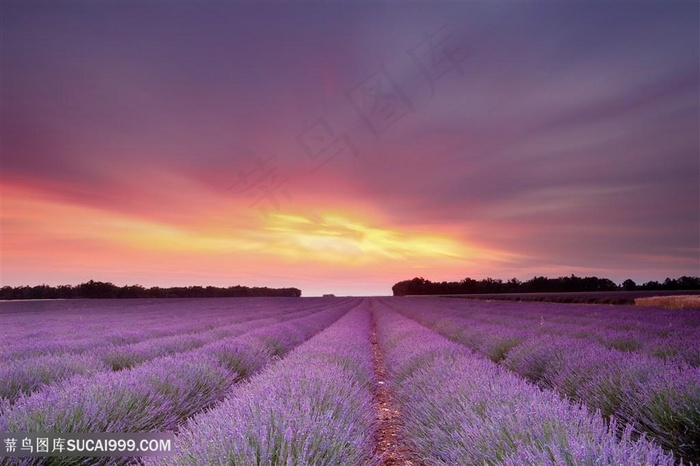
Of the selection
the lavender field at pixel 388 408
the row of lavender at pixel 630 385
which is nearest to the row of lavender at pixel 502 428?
the lavender field at pixel 388 408

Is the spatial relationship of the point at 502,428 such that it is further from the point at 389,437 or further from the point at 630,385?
the point at 389,437

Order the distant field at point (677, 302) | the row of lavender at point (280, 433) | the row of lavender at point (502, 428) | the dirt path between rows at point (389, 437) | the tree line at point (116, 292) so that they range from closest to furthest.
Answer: the row of lavender at point (502, 428) → the row of lavender at point (280, 433) → the dirt path between rows at point (389, 437) → the distant field at point (677, 302) → the tree line at point (116, 292)

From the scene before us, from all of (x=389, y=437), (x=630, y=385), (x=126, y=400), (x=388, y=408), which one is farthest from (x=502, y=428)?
(x=388, y=408)

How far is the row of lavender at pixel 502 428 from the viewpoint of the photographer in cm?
167

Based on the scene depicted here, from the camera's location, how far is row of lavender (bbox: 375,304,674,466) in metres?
1.67

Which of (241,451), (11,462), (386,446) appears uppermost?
(241,451)

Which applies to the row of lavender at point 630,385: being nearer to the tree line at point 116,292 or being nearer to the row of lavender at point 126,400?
the row of lavender at point 126,400

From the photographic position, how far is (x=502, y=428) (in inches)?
86.8

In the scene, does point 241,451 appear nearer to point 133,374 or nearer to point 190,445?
point 190,445

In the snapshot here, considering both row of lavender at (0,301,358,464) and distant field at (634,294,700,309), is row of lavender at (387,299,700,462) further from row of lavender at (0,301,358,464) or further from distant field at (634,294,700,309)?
distant field at (634,294,700,309)

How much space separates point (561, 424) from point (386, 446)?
2.63m

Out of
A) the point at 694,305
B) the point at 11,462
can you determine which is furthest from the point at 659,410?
the point at 694,305

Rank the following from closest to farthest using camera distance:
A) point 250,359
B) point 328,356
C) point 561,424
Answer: point 561,424 < point 328,356 < point 250,359

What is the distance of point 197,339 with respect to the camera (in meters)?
8.52
